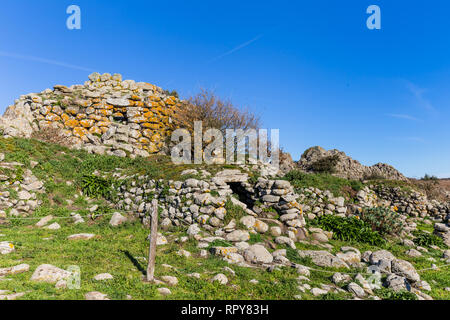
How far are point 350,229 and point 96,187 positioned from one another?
11.9m

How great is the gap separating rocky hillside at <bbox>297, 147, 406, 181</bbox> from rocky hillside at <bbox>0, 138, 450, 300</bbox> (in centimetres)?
804

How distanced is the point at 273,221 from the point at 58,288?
24.1 feet

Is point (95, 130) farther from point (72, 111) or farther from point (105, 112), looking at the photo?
Answer: point (72, 111)

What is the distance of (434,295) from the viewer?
20.5 ft

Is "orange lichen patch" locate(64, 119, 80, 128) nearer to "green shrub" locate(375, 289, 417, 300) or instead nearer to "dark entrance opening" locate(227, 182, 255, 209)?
"dark entrance opening" locate(227, 182, 255, 209)

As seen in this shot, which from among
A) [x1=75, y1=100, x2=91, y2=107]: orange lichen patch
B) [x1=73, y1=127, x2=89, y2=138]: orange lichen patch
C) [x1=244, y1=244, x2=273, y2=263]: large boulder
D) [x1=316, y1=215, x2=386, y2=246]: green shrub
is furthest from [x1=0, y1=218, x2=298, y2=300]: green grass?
[x1=75, y1=100, x2=91, y2=107]: orange lichen patch

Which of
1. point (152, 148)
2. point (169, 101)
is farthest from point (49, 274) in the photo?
point (169, 101)

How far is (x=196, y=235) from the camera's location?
8594 mm

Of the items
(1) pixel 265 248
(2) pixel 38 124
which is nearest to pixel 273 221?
(1) pixel 265 248

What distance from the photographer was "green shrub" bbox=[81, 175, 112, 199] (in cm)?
1237

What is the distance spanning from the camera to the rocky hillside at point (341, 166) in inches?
944

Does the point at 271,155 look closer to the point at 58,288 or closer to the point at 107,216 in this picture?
the point at 107,216

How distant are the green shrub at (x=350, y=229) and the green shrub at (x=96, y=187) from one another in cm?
1009
